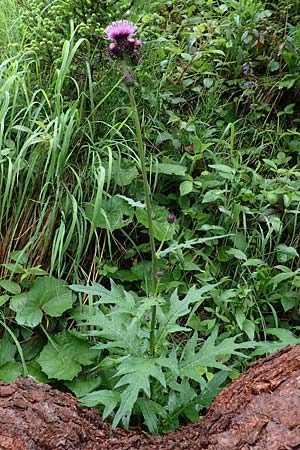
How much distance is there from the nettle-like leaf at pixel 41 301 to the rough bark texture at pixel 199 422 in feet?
2.05

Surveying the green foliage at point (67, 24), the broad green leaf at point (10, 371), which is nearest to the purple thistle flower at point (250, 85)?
the green foliage at point (67, 24)

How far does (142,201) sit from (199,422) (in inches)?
49.4

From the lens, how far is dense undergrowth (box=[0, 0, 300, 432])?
6.73 feet

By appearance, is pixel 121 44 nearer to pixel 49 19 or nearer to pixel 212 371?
pixel 212 371

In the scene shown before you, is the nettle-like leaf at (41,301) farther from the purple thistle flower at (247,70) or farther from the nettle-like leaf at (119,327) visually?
the purple thistle flower at (247,70)

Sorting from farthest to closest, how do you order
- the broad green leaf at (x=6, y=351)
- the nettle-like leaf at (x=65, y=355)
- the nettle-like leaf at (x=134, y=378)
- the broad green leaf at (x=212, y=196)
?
the broad green leaf at (x=212, y=196)
the broad green leaf at (x=6, y=351)
the nettle-like leaf at (x=65, y=355)
the nettle-like leaf at (x=134, y=378)

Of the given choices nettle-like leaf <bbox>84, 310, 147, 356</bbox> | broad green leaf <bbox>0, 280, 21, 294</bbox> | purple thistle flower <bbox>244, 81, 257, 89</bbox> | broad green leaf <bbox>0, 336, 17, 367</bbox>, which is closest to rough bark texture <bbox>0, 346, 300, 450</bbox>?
nettle-like leaf <bbox>84, 310, 147, 356</bbox>

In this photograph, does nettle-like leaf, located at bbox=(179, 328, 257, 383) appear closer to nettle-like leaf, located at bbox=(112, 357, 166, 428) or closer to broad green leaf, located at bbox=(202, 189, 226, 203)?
nettle-like leaf, located at bbox=(112, 357, 166, 428)

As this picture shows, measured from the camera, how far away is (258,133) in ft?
9.74

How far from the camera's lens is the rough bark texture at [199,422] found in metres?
1.30

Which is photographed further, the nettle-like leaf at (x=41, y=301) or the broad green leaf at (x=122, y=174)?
the broad green leaf at (x=122, y=174)

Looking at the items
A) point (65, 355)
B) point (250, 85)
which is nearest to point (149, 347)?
point (65, 355)

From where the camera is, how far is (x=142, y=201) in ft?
8.49

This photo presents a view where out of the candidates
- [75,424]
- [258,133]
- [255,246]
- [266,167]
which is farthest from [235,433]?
[258,133]
